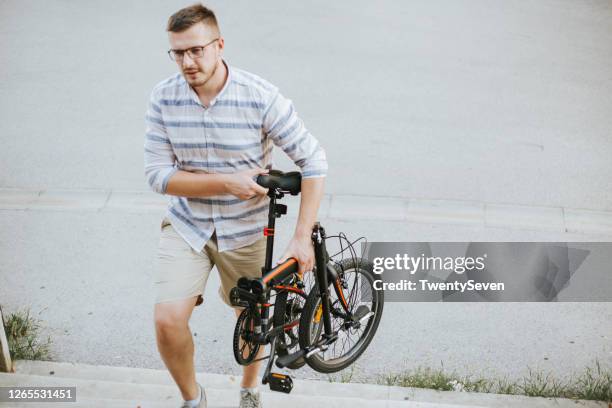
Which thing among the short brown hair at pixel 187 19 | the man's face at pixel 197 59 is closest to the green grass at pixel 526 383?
the man's face at pixel 197 59

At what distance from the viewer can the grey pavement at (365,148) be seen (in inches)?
195

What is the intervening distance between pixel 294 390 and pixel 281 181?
4.86 feet

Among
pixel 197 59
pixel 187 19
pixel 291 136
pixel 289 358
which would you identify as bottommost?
pixel 289 358

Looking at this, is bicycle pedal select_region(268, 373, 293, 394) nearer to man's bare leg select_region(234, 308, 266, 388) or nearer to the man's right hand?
man's bare leg select_region(234, 308, 266, 388)

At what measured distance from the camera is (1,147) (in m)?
7.17

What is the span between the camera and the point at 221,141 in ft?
10.7

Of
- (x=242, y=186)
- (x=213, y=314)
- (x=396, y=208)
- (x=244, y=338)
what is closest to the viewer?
(x=242, y=186)

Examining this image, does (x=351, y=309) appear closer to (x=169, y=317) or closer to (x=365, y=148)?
(x=169, y=317)

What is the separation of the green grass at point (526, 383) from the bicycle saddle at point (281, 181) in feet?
5.29

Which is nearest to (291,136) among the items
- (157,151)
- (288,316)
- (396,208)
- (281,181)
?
(281,181)

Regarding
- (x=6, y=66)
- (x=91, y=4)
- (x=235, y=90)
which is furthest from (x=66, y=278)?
(x=91, y=4)

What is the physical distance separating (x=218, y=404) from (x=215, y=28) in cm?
193

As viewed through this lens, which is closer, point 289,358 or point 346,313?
point 289,358

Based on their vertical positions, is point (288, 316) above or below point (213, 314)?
above
